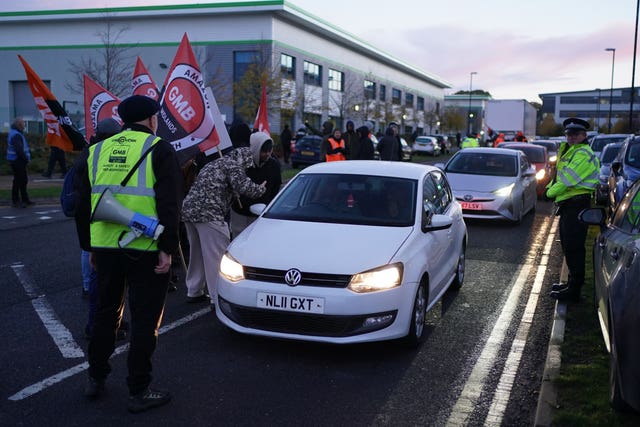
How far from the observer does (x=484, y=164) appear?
14.8 meters

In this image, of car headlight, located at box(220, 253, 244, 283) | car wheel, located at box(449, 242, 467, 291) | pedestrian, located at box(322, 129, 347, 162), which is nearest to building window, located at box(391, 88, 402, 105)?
pedestrian, located at box(322, 129, 347, 162)

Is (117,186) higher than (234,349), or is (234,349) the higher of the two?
(117,186)

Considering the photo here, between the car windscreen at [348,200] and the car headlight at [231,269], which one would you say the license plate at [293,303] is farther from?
the car windscreen at [348,200]

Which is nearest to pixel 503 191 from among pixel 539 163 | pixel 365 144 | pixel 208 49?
pixel 365 144

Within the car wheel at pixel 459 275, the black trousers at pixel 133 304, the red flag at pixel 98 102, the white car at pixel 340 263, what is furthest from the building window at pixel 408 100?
the black trousers at pixel 133 304

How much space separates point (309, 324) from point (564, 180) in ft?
11.2

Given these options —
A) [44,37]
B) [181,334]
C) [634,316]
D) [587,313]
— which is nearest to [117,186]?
[181,334]

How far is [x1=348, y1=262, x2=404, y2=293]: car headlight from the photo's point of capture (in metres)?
5.24

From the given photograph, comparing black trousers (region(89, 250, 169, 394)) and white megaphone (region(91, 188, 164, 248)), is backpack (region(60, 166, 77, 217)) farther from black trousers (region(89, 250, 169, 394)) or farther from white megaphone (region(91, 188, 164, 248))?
white megaphone (region(91, 188, 164, 248))

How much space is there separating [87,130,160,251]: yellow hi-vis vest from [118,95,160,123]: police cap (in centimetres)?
9

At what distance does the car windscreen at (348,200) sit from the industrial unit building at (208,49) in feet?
118

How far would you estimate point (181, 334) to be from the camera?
239 inches

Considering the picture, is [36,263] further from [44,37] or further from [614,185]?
[44,37]

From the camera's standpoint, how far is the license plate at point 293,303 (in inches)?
203
